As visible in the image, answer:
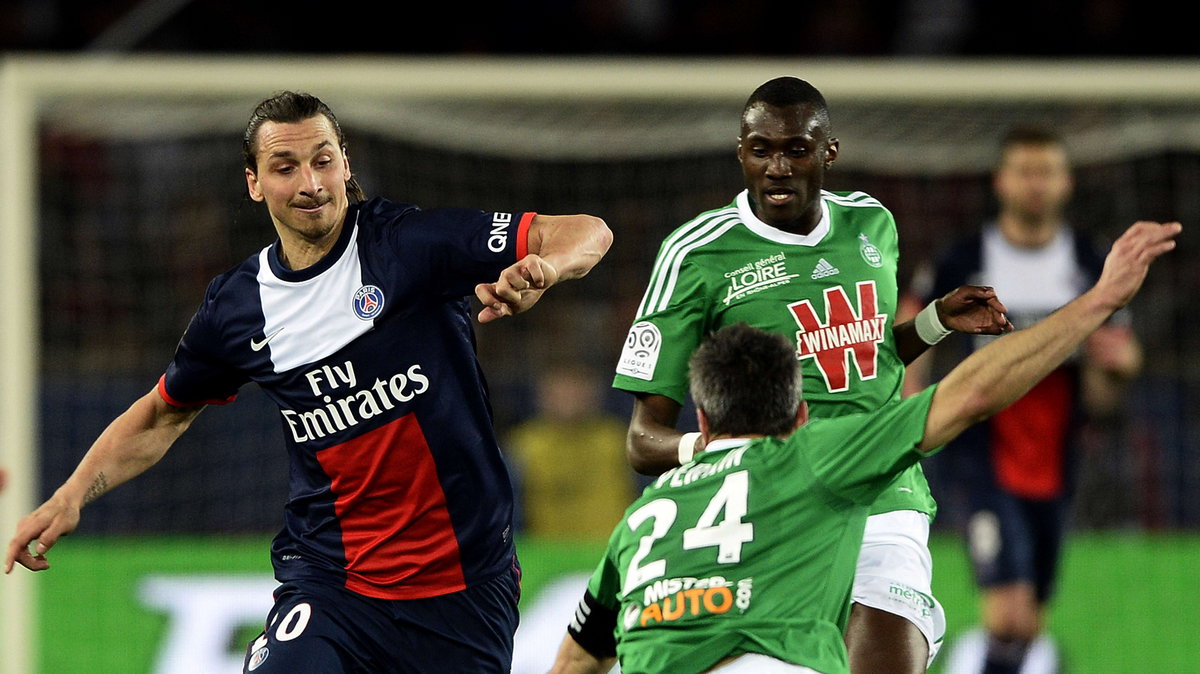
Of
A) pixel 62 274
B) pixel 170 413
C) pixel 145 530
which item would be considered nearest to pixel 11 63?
pixel 62 274

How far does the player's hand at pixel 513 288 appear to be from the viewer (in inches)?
145

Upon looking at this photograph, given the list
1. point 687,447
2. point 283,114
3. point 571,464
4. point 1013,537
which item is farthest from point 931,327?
point 571,464

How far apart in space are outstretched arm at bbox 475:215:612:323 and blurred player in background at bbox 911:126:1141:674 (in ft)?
11.3

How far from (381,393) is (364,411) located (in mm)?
66

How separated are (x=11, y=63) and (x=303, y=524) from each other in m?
4.23

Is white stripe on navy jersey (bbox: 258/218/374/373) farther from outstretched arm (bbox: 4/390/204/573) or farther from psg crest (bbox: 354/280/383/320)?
outstretched arm (bbox: 4/390/204/573)

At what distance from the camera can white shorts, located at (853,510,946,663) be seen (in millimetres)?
4473

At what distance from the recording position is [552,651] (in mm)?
8344

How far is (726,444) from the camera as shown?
3770 millimetres

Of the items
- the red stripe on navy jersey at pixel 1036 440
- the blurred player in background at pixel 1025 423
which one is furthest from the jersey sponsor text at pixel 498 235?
the red stripe on navy jersey at pixel 1036 440

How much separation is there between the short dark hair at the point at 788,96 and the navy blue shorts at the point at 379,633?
1.49 metres

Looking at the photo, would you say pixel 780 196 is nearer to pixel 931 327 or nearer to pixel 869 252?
pixel 869 252

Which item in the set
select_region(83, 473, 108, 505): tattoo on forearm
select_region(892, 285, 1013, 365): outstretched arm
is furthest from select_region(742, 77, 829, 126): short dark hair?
select_region(83, 473, 108, 505): tattoo on forearm

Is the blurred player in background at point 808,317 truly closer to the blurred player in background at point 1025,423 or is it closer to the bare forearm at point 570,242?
the bare forearm at point 570,242
